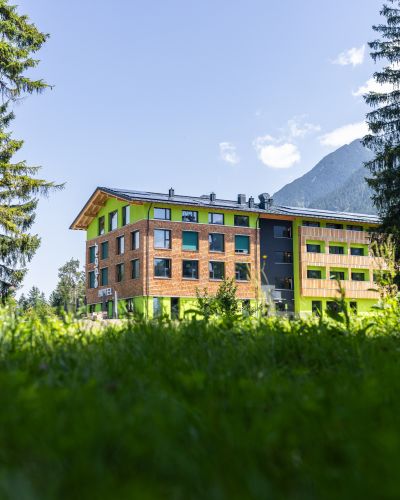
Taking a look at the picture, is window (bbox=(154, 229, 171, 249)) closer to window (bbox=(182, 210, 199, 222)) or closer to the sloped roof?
window (bbox=(182, 210, 199, 222))

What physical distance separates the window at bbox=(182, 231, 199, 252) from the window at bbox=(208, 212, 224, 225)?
80.6 inches

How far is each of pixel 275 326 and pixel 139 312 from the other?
1.23 metres

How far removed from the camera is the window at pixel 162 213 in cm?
5044

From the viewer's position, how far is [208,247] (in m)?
52.5

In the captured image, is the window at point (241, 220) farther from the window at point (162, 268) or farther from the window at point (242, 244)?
the window at point (162, 268)

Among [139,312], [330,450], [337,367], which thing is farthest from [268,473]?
[139,312]

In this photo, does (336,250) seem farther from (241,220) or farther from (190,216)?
(190,216)

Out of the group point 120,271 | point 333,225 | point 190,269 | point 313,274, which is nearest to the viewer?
point 190,269

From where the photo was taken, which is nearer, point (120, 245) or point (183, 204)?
point (183, 204)

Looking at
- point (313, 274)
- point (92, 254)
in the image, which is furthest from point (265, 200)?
point (92, 254)

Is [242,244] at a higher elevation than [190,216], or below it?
below

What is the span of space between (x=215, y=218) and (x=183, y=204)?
12.8 feet

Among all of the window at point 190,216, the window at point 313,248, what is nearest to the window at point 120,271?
the window at point 190,216

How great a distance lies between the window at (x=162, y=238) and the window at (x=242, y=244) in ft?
22.0
